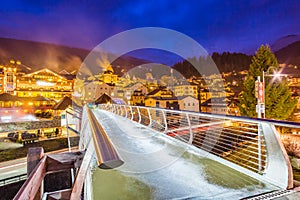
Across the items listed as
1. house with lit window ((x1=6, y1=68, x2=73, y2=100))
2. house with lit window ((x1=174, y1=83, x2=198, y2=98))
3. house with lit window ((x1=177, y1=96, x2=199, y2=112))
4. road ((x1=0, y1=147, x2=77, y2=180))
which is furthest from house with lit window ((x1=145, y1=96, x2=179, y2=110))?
road ((x1=0, y1=147, x2=77, y2=180))

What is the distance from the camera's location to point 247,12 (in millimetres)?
79062

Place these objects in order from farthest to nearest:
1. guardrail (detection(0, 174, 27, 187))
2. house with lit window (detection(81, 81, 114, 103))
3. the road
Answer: house with lit window (detection(81, 81, 114, 103)), the road, guardrail (detection(0, 174, 27, 187))

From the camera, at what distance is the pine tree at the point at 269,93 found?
65.4 feet

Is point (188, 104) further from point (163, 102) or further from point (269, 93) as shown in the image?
point (269, 93)

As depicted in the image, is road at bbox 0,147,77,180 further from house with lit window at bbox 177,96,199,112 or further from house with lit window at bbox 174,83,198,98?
house with lit window at bbox 174,83,198,98

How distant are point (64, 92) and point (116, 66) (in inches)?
2531

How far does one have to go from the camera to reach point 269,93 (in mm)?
→ 20359

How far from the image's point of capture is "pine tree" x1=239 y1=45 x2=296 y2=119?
19938mm

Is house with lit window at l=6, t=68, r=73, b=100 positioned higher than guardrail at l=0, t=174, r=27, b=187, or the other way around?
house with lit window at l=6, t=68, r=73, b=100

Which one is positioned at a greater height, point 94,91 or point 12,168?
point 94,91

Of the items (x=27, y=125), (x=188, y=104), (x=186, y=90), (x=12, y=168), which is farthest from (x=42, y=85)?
(x=186, y=90)

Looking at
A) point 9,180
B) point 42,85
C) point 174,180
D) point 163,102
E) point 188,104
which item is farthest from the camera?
point 42,85

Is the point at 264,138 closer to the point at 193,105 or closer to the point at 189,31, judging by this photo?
the point at 193,105

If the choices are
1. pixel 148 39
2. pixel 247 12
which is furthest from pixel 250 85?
pixel 247 12
